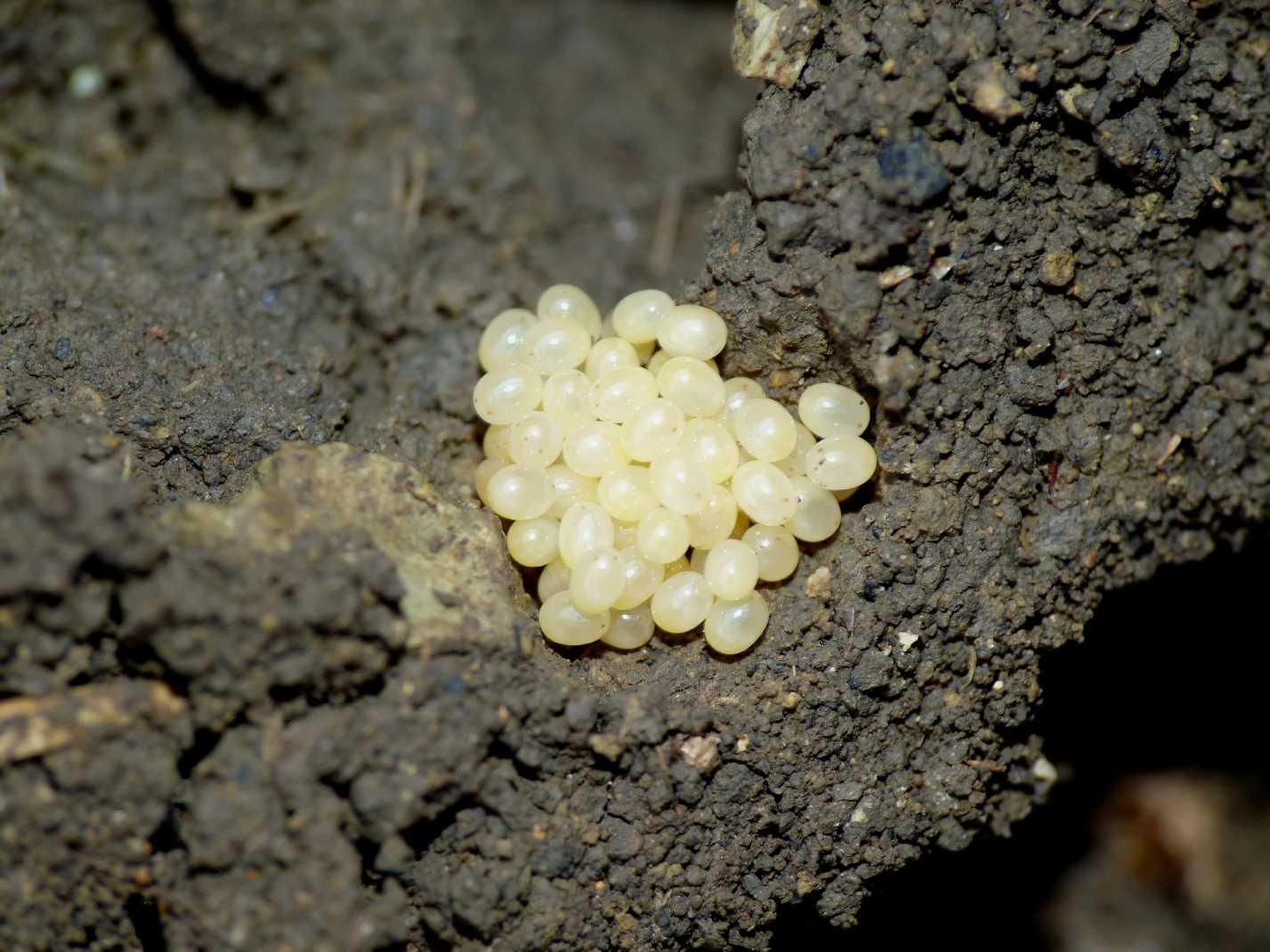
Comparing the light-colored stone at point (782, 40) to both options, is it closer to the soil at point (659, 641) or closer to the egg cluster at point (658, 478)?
the soil at point (659, 641)

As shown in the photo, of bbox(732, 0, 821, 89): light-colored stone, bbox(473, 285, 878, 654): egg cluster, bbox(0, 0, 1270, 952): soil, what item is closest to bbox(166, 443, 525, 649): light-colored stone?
bbox(0, 0, 1270, 952): soil

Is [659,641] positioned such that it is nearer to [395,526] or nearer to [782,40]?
[395,526]

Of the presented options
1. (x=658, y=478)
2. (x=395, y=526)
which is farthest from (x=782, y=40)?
(x=395, y=526)

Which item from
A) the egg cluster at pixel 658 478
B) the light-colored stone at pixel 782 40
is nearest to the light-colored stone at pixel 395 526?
the egg cluster at pixel 658 478

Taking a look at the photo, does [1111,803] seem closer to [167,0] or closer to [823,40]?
[823,40]

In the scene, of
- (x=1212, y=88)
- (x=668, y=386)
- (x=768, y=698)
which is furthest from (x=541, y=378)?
(x=1212, y=88)

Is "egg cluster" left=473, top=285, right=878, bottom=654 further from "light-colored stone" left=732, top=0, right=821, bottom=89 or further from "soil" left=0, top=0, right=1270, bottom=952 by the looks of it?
"light-colored stone" left=732, top=0, right=821, bottom=89
